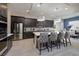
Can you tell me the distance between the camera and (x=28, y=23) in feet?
8.13

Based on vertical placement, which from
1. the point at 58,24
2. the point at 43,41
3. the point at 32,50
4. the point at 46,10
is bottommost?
the point at 32,50

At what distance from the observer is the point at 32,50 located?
239 centimetres

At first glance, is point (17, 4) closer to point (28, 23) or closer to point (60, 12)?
point (28, 23)

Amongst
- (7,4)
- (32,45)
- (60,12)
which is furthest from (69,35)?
(7,4)

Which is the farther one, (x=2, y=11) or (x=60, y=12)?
(x=60, y=12)

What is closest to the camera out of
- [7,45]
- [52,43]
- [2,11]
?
[2,11]

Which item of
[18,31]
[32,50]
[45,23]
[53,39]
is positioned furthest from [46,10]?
[32,50]

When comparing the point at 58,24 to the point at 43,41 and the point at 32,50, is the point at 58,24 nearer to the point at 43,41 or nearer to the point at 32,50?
the point at 43,41

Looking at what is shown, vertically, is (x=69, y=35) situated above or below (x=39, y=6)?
below

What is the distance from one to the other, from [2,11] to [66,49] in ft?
6.33

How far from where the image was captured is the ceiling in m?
2.33

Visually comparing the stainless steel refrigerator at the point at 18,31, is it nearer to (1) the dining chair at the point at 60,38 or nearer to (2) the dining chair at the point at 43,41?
(2) the dining chair at the point at 43,41

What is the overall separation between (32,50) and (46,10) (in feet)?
3.64

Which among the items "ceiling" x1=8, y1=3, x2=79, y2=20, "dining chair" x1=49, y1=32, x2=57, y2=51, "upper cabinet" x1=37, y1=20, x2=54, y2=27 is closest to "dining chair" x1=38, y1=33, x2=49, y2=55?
"dining chair" x1=49, y1=32, x2=57, y2=51
